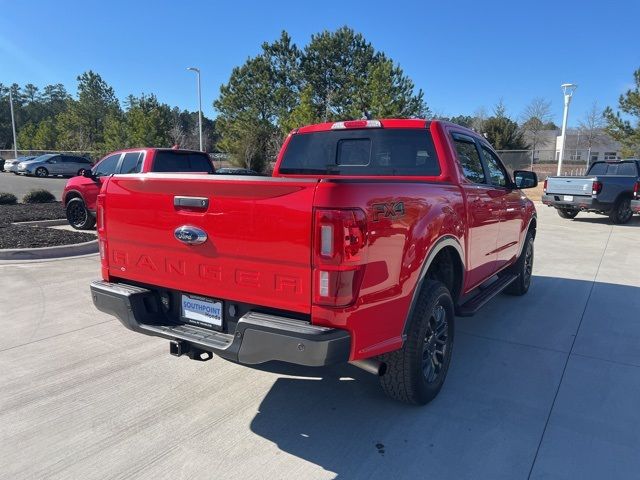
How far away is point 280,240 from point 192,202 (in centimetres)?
68

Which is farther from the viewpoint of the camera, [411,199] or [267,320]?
[411,199]

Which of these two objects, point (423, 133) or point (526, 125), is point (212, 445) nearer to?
point (423, 133)

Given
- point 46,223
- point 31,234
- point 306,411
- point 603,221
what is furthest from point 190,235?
point 603,221

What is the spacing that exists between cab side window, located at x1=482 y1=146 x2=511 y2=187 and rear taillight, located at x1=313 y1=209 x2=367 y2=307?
2892mm

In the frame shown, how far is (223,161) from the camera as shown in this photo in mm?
47688

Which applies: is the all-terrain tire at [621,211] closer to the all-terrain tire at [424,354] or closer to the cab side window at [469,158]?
the cab side window at [469,158]

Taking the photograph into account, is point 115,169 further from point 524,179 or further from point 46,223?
point 524,179

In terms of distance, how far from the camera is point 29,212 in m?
12.2

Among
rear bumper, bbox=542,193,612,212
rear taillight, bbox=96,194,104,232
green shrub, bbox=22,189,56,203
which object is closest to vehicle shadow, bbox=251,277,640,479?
rear taillight, bbox=96,194,104,232

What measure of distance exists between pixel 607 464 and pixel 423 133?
9.06 feet

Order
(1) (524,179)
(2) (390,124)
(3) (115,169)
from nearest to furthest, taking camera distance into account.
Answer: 1. (2) (390,124)
2. (1) (524,179)
3. (3) (115,169)

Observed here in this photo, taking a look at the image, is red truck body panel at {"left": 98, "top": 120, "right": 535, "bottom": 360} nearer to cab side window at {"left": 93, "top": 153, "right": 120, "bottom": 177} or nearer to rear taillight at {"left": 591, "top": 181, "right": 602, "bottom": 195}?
cab side window at {"left": 93, "top": 153, "right": 120, "bottom": 177}

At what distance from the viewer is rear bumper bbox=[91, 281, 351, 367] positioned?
2467 mm

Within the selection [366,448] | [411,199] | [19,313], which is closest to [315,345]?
[366,448]
